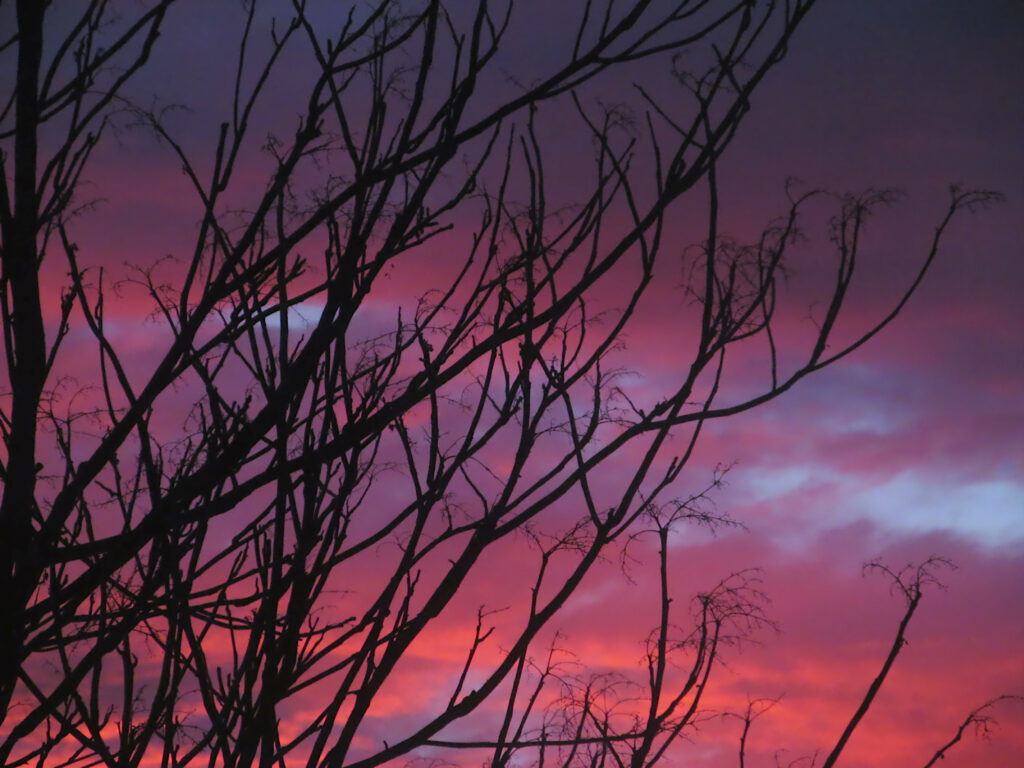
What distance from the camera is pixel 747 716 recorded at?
134 inches

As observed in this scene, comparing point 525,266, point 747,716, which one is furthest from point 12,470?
point 747,716

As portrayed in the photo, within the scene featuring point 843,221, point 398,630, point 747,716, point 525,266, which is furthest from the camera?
point 747,716

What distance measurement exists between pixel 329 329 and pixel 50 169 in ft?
2.56

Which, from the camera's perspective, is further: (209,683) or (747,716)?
(747,716)

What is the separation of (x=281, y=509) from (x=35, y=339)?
1.98 feet

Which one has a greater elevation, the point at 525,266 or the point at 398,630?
the point at 525,266

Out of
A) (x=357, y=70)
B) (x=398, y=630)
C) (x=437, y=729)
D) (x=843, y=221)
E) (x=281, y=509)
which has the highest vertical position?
(x=357, y=70)

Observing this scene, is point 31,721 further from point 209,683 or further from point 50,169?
point 50,169

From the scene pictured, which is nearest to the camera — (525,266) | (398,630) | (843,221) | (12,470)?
(12,470)

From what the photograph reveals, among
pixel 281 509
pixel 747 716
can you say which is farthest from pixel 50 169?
pixel 747 716

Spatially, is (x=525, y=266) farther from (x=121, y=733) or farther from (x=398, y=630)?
(x=121, y=733)

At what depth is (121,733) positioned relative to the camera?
2.56 m

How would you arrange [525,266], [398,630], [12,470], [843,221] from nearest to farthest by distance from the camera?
[12,470] → [398,630] → [525,266] → [843,221]

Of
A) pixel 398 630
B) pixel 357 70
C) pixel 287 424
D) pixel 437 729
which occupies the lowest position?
pixel 437 729
